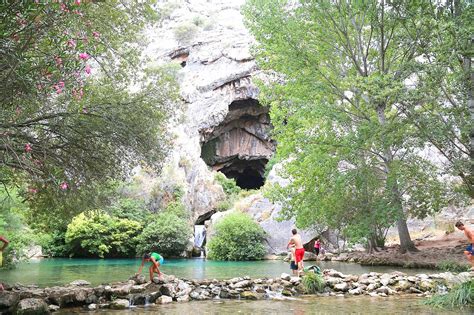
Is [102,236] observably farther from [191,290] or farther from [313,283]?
[313,283]

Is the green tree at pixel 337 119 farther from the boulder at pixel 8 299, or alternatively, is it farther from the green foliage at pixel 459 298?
the boulder at pixel 8 299

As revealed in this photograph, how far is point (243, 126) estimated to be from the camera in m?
46.3

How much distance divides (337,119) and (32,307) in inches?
467

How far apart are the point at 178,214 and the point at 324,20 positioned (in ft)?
69.3

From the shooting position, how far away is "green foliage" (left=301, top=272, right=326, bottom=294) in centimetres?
953

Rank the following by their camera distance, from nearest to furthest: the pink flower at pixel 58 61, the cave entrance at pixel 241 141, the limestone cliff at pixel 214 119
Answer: the pink flower at pixel 58 61 < the limestone cliff at pixel 214 119 < the cave entrance at pixel 241 141

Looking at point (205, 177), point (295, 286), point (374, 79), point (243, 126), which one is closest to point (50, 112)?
point (295, 286)

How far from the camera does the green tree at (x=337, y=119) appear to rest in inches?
575

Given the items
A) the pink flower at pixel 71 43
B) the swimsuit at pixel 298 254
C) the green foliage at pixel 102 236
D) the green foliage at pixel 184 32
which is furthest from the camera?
the green foliage at pixel 184 32

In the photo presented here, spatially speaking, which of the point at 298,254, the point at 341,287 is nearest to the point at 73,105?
the point at 298,254

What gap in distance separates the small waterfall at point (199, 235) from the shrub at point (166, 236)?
81.1 inches

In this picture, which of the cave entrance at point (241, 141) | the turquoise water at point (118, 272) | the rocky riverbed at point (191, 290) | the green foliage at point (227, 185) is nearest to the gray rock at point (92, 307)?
the rocky riverbed at point (191, 290)

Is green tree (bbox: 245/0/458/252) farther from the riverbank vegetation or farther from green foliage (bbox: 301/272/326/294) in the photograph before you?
the riverbank vegetation

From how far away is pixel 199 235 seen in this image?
33344 millimetres
